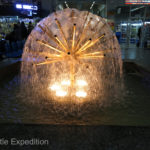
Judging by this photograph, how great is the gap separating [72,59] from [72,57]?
0.07 metres

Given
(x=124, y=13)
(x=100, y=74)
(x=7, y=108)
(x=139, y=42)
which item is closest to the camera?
(x=7, y=108)

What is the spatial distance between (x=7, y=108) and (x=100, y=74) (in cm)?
368

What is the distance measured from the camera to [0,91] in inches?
177

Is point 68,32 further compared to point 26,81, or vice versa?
point 26,81

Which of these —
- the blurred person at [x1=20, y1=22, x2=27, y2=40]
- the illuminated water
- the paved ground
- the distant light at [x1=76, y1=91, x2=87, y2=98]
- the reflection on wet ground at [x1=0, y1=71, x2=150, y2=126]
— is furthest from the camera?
the blurred person at [x1=20, y1=22, x2=27, y2=40]

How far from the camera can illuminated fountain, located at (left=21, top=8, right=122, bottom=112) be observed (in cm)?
349

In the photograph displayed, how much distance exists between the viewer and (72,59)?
357 centimetres

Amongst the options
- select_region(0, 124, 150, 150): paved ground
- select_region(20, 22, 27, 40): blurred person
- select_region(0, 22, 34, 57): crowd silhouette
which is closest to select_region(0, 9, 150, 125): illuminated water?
select_region(0, 124, 150, 150): paved ground

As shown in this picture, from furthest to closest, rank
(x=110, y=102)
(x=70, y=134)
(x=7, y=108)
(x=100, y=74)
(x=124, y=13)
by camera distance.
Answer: (x=124, y=13), (x=100, y=74), (x=110, y=102), (x=7, y=108), (x=70, y=134)

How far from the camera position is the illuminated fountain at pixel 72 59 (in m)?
3.49

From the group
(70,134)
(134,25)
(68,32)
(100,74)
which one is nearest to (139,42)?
(134,25)

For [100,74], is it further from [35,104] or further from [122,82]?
[35,104]

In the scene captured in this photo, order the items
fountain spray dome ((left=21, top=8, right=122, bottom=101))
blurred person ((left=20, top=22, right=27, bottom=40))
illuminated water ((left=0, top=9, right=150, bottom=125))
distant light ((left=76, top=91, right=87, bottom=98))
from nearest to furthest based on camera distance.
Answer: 1. illuminated water ((left=0, top=9, right=150, bottom=125))
2. fountain spray dome ((left=21, top=8, right=122, bottom=101))
3. distant light ((left=76, top=91, right=87, bottom=98))
4. blurred person ((left=20, top=22, right=27, bottom=40))

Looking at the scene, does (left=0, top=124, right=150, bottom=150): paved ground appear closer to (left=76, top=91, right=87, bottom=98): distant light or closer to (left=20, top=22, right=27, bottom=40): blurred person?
(left=76, top=91, right=87, bottom=98): distant light
